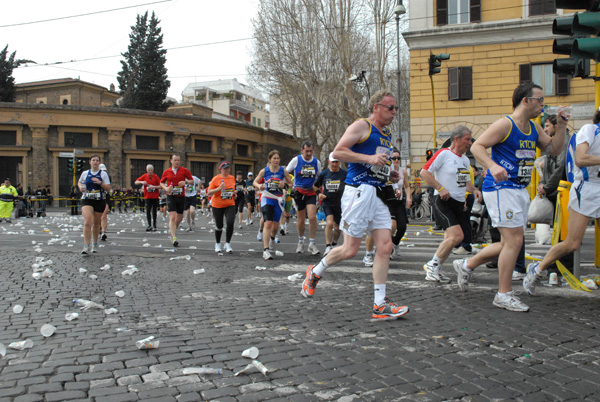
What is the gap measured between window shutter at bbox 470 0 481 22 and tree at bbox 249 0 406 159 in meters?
7.66

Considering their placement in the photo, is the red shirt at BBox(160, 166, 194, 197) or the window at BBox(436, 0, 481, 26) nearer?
the red shirt at BBox(160, 166, 194, 197)


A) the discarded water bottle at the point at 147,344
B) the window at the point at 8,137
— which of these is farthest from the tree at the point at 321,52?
the discarded water bottle at the point at 147,344

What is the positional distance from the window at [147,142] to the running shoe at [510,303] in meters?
40.6

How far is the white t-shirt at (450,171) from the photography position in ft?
22.6

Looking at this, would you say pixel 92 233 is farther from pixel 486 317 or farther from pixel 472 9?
pixel 472 9

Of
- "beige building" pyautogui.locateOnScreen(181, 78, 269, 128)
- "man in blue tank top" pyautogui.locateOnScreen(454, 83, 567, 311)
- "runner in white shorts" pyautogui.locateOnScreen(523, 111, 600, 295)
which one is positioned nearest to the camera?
"man in blue tank top" pyautogui.locateOnScreen(454, 83, 567, 311)

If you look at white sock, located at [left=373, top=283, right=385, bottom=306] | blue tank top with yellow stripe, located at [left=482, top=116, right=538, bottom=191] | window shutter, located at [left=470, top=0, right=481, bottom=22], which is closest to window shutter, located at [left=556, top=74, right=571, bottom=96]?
window shutter, located at [left=470, top=0, right=481, bottom=22]

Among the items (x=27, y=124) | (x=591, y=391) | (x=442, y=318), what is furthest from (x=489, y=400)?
(x=27, y=124)

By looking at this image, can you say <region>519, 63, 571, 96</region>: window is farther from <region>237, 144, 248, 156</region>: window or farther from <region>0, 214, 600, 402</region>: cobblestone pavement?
<region>237, 144, 248, 156</region>: window

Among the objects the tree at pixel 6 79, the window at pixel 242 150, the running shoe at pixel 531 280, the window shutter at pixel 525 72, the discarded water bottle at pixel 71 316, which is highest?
the tree at pixel 6 79

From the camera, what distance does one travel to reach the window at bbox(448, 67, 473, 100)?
25.2 meters

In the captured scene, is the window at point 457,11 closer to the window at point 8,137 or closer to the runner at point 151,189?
the runner at point 151,189

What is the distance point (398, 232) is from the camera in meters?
8.36

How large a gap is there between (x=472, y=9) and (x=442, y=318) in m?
23.6
